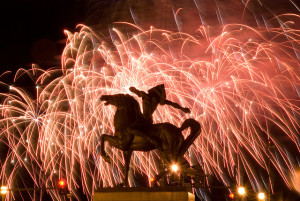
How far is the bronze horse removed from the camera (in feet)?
50.6

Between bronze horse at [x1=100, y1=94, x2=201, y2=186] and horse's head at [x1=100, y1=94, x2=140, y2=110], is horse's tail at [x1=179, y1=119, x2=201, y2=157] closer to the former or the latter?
bronze horse at [x1=100, y1=94, x2=201, y2=186]

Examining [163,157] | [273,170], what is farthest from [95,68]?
[273,170]

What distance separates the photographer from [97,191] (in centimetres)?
1510

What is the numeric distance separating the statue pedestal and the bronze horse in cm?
56

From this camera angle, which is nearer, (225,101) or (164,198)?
(164,198)

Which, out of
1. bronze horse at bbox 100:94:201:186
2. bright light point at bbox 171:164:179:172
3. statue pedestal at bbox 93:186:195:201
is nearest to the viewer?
statue pedestal at bbox 93:186:195:201

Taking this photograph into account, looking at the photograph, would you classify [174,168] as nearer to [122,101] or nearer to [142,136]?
[142,136]

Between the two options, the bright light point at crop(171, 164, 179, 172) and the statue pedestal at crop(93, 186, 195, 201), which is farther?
the bright light point at crop(171, 164, 179, 172)

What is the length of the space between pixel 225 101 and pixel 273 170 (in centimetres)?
2740

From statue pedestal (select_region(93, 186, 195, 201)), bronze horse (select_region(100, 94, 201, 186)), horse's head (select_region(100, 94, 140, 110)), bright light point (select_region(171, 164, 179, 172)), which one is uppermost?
horse's head (select_region(100, 94, 140, 110))

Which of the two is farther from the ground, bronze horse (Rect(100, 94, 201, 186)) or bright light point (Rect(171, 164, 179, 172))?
bronze horse (Rect(100, 94, 201, 186))

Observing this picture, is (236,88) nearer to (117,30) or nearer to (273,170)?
(117,30)

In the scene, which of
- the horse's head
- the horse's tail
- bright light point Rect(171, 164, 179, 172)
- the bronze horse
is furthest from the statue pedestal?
the horse's head

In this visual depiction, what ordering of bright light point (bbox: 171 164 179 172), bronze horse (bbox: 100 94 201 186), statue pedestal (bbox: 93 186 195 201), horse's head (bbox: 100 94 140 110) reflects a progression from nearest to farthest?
statue pedestal (bbox: 93 186 195 201), bright light point (bbox: 171 164 179 172), bronze horse (bbox: 100 94 201 186), horse's head (bbox: 100 94 140 110)
